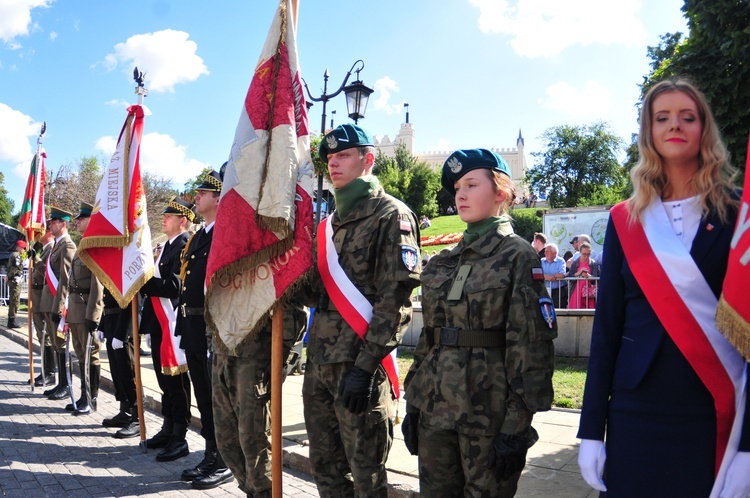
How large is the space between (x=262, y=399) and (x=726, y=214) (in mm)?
2789

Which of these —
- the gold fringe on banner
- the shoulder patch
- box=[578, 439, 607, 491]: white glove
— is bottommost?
box=[578, 439, 607, 491]: white glove

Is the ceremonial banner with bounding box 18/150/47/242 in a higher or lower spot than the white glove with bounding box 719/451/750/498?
higher

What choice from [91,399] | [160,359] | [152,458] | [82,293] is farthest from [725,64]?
[91,399]

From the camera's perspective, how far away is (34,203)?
10.4 m

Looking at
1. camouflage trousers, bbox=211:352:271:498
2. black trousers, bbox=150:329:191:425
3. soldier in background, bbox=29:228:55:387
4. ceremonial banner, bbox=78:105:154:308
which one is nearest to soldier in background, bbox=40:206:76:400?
soldier in background, bbox=29:228:55:387

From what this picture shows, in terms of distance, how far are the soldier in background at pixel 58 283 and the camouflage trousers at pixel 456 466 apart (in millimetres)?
6664

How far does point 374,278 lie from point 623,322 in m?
1.53

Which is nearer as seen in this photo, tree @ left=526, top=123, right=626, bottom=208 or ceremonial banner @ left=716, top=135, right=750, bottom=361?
ceremonial banner @ left=716, top=135, right=750, bottom=361

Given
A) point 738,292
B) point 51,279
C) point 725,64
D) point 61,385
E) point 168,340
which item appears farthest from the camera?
point 61,385

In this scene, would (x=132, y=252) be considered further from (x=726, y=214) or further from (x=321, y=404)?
(x=726, y=214)

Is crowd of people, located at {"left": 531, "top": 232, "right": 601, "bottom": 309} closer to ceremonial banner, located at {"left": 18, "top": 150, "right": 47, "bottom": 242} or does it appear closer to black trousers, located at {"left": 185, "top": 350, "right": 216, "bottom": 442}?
black trousers, located at {"left": 185, "top": 350, "right": 216, "bottom": 442}

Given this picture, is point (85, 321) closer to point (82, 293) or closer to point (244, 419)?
point (82, 293)

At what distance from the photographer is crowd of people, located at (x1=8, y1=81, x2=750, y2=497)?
1943 mm

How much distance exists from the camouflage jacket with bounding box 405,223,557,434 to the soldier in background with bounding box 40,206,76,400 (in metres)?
6.63
